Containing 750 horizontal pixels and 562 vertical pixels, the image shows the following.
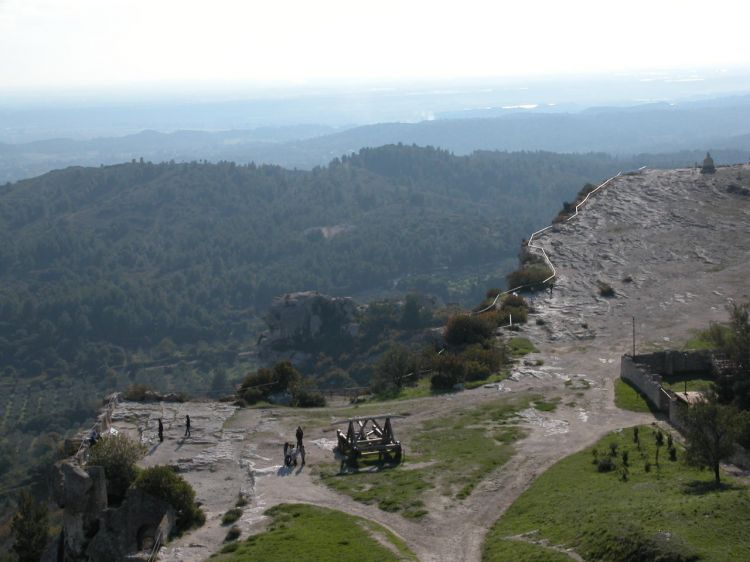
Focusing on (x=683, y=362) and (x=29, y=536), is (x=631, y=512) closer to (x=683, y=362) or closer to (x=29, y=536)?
(x=683, y=362)

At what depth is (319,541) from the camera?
23234 millimetres

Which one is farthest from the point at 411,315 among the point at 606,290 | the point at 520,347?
the point at 520,347

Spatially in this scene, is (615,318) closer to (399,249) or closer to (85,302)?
(85,302)

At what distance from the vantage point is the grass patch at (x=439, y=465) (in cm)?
2641

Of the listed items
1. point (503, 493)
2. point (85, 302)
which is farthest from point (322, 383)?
point (85, 302)

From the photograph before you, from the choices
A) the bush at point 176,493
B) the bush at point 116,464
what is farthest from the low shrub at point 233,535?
the bush at point 116,464

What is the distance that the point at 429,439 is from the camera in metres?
31.8

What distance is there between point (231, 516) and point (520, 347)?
20916mm

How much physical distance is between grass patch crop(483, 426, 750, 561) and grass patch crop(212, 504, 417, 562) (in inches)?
106

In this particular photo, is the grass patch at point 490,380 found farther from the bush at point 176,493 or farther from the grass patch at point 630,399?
the bush at point 176,493

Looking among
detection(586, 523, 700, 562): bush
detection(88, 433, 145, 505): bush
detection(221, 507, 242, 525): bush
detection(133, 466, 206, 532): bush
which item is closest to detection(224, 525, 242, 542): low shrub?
detection(221, 507, 242, 525): bush

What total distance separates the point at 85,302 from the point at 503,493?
143m

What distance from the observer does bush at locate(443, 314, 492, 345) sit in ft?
145

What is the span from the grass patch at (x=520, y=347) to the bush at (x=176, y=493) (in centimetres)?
2002
